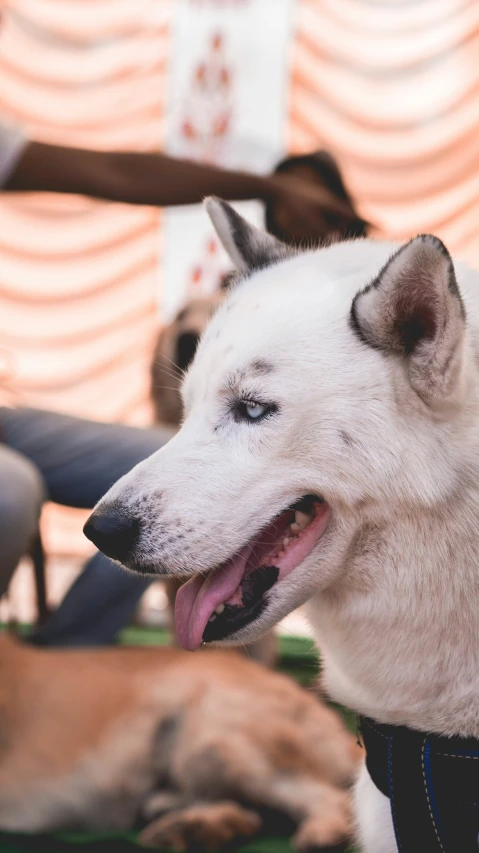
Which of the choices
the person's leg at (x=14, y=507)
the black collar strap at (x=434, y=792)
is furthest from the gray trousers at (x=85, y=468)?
the black collar strap at (x=434, y=792)

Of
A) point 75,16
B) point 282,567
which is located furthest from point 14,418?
point 75,16

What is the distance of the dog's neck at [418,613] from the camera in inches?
33.1

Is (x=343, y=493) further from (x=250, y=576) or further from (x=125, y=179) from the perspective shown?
(x=125, y=179)

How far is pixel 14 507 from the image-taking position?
5.18ft

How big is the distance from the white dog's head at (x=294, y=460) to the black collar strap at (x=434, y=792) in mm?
222

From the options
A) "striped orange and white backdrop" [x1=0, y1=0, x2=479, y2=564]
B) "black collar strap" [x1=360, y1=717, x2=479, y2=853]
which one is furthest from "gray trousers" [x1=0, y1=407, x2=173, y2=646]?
"striped orange and white backdrop" [x1=0, y1=0, x2=479, y2=564]

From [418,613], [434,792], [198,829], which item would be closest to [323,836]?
[198,829]

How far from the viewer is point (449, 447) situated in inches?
32.6

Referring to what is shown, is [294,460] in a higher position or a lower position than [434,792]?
higher

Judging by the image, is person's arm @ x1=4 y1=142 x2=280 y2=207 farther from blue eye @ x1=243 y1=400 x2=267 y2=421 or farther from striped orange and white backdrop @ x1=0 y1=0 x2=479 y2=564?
striped orange and white backdrop @ x1=0 y1=0 x2=479 y2=564

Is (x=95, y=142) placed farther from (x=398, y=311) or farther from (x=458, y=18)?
(x=398, y=311)

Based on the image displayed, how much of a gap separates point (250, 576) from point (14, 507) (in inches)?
32.9

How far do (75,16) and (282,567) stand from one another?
3.72m

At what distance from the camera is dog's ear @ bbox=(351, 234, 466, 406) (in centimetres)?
77
